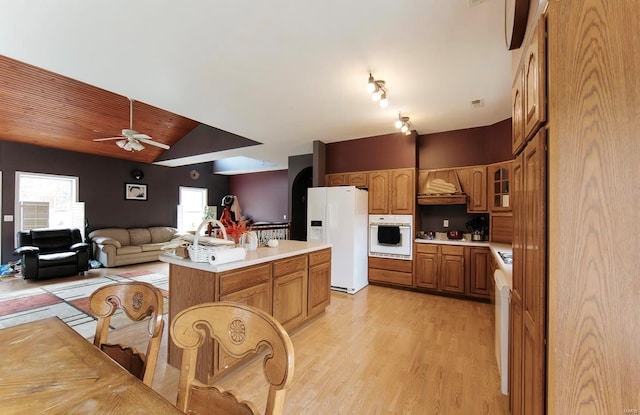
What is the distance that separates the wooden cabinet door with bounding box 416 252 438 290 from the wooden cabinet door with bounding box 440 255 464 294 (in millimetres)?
89

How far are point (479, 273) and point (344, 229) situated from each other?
2074mm

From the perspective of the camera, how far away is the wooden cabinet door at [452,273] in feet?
13.4

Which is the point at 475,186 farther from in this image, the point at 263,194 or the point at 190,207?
the point at 190,207

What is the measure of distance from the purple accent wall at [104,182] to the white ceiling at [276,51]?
4511 mm

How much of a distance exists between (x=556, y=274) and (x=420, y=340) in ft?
7.50

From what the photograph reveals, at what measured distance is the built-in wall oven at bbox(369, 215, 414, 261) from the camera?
4470 mm

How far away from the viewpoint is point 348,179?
5.08 m

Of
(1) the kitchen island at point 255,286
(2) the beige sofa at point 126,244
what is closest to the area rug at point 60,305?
(2) the beige sofa at point 126,244

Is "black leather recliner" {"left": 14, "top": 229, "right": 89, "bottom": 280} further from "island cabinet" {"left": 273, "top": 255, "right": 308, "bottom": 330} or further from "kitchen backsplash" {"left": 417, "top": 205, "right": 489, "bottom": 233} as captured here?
"kitchen backsplash" {"left": 417, "top": 205, "right": 489, "bottom": 233}

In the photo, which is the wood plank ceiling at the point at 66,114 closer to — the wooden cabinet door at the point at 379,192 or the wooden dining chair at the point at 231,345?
the wooden cabinet door at the point at 379,192

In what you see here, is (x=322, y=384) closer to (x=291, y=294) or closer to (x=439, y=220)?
(x=291, y=294)

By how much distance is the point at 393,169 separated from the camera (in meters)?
4.70

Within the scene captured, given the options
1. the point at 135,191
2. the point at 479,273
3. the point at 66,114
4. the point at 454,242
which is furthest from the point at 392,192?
the point at 135,191

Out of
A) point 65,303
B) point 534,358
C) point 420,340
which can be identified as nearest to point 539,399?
point 534,358
